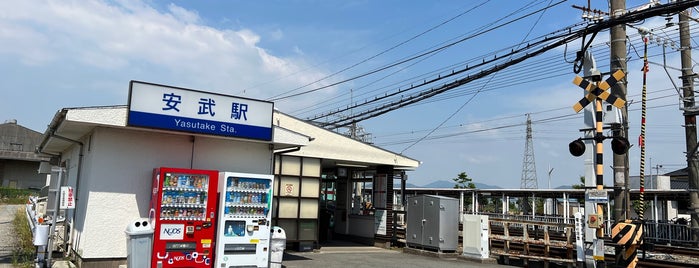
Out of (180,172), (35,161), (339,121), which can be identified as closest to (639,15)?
(180,172)

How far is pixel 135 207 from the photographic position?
9.73 metres

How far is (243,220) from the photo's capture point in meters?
9.55

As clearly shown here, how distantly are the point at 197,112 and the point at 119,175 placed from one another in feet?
6.13

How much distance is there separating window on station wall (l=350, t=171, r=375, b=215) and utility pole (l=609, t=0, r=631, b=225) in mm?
7495

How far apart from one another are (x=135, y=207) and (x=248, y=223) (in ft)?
7.25

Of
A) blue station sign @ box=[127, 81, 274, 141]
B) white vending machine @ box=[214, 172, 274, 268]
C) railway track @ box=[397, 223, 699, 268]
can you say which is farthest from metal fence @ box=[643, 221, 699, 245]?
blue station sign @ box=[127, 81, 274, 141]

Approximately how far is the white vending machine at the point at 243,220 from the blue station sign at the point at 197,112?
3.36 ft

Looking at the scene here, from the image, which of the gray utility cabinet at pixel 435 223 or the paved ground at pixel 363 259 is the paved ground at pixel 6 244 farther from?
the gray utility cabinet at pixel 435 223

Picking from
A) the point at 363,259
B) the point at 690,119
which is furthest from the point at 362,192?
the point at 690,119

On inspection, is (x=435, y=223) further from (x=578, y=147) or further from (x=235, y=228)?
(x=235, y=228)

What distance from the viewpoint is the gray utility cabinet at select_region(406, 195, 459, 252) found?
46.1ft

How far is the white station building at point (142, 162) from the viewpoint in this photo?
9.28 metres

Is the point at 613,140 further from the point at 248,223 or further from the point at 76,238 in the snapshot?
the point at 76,238

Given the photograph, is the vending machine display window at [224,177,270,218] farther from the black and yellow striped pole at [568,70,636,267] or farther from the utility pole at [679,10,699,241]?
the utility pole at [679,10,699,241]
